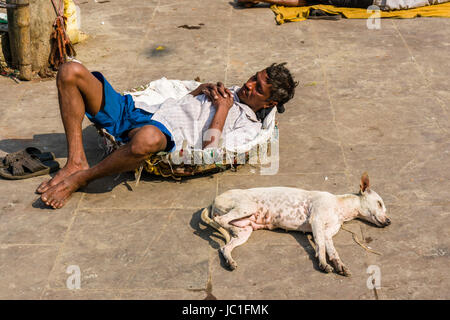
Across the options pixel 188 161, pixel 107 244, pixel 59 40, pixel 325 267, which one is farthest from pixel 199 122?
pixel 59 40

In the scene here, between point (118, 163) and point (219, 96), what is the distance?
956 millimetres

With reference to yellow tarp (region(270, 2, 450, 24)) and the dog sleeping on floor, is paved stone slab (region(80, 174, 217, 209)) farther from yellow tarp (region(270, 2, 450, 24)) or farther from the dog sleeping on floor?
yellow tarp (region(270, 2, 450, 24))

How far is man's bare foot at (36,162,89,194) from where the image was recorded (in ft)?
14.3

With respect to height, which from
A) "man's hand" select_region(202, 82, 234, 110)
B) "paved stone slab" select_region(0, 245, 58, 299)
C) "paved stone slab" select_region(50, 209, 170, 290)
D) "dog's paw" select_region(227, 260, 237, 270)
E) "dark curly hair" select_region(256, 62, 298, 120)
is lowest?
"paved stone slab" select_region(0, 245, 58, 299)

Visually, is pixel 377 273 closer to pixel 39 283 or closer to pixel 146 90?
pixel 39 283

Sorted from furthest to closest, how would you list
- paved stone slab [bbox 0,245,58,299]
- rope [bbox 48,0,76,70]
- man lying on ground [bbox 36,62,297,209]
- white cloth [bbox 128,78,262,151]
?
rope [bbox 48,0,76,70]
white cloth [bbox 128,78,262,151]
man lying on ground [bbox 36,62,297,209]
paved stone slab [bbox 0,245,58,299]

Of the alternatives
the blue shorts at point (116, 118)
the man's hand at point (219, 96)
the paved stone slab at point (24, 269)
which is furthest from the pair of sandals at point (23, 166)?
the man's hand at point (219, 96)

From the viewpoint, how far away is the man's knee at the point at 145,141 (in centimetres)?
412

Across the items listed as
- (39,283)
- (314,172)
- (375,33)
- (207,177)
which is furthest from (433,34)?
(39,283)

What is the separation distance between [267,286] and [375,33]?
460cm

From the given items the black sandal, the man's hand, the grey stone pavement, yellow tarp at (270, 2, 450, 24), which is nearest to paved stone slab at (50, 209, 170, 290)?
the grey stone pavement

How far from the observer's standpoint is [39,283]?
3.53 metres

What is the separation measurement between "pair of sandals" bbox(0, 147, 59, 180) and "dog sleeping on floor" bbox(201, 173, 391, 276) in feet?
4.80

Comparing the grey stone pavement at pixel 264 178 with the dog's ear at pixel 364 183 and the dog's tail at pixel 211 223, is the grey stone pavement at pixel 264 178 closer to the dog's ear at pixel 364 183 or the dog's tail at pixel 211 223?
the dog's tail at pixel 211 223
